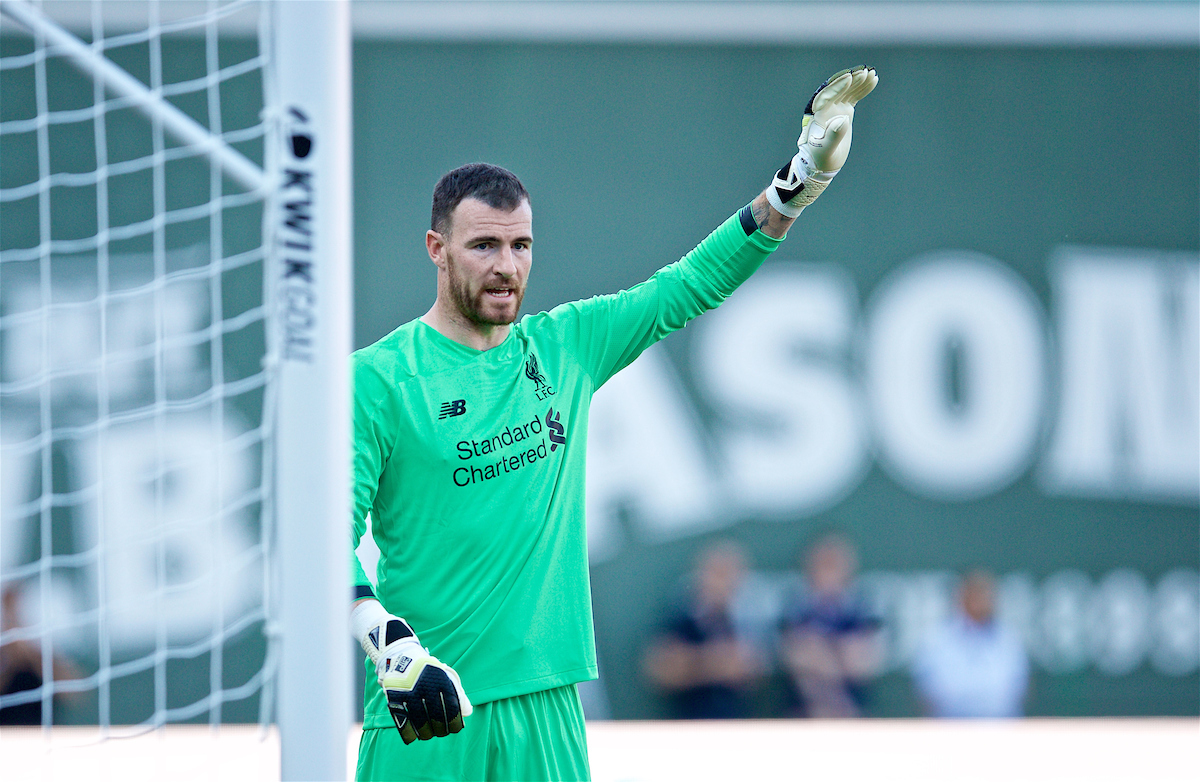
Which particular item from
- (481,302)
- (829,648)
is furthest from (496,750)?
(829,648)

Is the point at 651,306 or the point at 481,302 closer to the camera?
the point at 481,302

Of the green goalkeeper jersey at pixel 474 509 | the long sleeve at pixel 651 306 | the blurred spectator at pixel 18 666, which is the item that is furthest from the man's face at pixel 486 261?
the blurred spectator at pixel 18 666

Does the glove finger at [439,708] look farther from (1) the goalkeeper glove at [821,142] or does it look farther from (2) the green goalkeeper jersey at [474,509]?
(1) the goalkeeper glove at [821,142]

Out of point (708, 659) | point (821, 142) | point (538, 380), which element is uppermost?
point (821, 142)

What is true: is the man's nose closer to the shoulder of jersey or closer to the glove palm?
the shoulder of jersey

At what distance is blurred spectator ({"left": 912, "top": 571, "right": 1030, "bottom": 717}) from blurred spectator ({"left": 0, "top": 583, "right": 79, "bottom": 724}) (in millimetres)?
5163

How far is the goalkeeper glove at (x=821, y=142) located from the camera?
245cm

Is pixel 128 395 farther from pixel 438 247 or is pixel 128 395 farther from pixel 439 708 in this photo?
pixel 439 708

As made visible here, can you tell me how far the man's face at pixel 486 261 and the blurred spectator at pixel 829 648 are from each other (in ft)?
16.4

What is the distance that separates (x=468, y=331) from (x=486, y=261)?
168 millimetres

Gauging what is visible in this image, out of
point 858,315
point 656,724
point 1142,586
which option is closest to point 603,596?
point 656,724

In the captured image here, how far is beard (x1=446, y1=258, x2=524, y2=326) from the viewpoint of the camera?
2.40m

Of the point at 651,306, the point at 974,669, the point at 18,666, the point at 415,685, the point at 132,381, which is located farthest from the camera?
the point at 974,669

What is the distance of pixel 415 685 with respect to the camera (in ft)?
6.58
